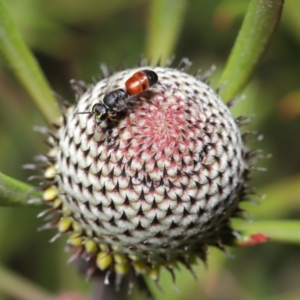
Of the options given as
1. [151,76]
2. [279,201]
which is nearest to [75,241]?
[151,76]

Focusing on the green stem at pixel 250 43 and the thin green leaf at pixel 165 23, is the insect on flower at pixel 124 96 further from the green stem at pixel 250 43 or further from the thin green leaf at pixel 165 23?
the thin green leaf at pixel 165 23

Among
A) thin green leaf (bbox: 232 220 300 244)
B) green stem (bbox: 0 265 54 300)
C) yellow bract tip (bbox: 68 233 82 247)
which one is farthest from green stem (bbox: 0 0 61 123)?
green stem (bbox: 0 265 54 300)

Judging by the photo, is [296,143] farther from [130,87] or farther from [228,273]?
[130,87]

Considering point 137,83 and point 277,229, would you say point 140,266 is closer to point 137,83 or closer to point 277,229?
point 277,229

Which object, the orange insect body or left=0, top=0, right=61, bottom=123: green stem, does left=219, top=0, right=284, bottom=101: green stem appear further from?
left=0, top=0, right=61, bottom=123: green stem

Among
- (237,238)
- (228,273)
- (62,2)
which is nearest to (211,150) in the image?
(237,238)
